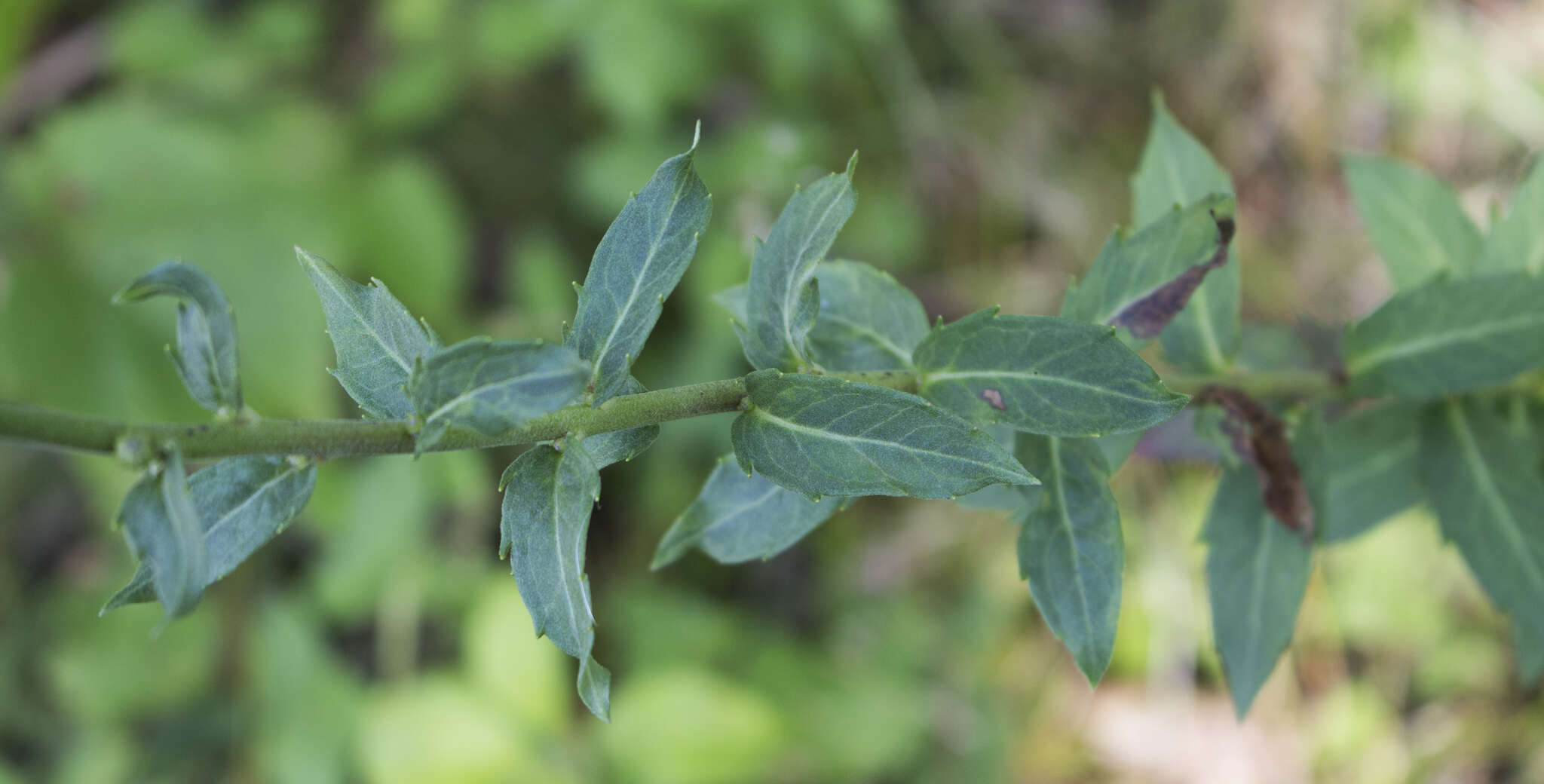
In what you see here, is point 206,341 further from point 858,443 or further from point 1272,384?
point 1272,384

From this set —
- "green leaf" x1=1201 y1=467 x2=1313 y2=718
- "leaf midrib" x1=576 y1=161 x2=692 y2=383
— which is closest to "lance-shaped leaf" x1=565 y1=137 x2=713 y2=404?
"leaf midrib" x1=576 y1=161 x2=692 y2=383

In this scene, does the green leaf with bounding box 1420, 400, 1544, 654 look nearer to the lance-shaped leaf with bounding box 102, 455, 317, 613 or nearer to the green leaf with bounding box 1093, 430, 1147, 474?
the green leaf with bounding box 1093, 430, 1147, 474

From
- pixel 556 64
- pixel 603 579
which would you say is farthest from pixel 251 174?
pixel 603 579

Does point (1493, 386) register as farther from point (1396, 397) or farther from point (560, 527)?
point (560, 527)

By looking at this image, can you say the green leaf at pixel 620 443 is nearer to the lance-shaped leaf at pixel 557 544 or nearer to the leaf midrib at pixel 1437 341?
the lance-shaped leaf at pixel 557 544

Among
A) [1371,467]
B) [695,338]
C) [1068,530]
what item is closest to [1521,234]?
[1371,467]

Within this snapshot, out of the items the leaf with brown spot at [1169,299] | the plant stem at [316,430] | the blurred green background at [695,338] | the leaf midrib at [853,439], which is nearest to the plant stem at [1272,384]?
the leaf with brown spot at [1169,299]
